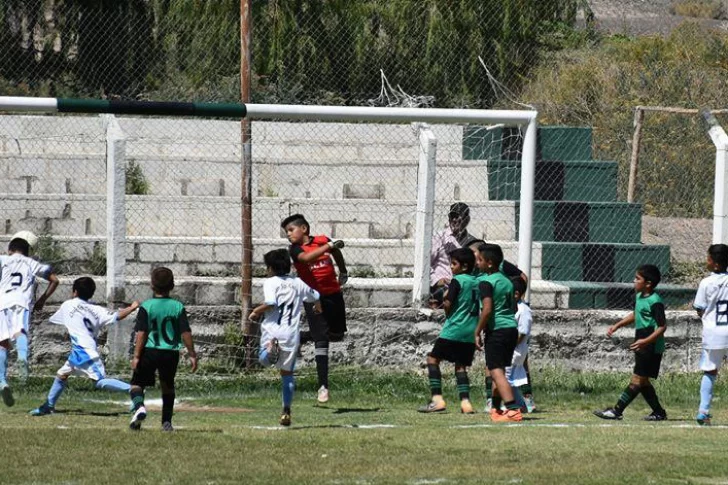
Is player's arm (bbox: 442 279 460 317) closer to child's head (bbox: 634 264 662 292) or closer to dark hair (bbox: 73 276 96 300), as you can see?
child's head (bbox: 634 264 662 292)

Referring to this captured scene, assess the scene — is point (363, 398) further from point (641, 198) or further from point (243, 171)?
point (641, 198)

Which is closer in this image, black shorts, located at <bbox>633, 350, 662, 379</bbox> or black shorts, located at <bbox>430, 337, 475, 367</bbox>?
black shorts, located at <bbox>633, 350, 662, 379</bbox>

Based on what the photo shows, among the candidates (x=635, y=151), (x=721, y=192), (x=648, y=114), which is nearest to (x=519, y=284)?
(x=721, y=192)

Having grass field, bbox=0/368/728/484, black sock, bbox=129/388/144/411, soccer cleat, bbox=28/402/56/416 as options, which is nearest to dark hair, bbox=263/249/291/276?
grass field, bbox=0/368/728/484

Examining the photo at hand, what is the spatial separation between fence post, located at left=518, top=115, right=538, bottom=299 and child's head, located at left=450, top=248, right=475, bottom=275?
1.78 metres

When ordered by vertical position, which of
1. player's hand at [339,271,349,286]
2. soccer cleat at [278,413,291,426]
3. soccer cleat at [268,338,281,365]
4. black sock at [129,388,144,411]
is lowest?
soccer cleat at [278,413,291,426]

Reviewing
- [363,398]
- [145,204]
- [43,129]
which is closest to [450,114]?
[363,398]

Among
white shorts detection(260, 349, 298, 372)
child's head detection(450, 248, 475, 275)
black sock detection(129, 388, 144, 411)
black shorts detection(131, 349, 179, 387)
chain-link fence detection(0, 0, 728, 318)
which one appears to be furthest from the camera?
chain-link fence detection(0, 0, 728, 318)

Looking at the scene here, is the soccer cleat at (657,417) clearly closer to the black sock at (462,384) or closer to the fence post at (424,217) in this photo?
the black sock at (462,384)

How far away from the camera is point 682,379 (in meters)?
15.1

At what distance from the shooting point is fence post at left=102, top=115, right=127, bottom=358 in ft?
48.0

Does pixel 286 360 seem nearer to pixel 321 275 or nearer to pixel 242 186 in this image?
pixel 321 275

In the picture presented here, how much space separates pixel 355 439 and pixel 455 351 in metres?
2.41

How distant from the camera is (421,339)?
1510 centimetres
